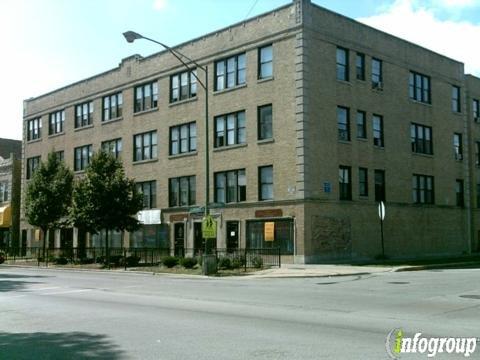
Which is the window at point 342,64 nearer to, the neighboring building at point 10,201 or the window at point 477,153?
the window at point 477,153

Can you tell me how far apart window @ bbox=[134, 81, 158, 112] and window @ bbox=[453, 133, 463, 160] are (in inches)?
871

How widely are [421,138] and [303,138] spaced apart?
494 inches

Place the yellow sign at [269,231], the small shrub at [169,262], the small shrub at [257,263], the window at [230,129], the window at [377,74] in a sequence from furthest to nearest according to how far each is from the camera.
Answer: the window at [377,74]
the window at [230,129]
the yellow sign at [269,231]
the small shrub at [169,262]
the small shrub at [257,263]

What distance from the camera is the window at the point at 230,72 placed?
3612 centimetres

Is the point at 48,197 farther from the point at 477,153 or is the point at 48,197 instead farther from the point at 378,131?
the point at 477,153

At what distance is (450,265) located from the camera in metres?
30.2

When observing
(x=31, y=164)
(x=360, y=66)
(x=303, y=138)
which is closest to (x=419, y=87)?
(x=360, y=66)

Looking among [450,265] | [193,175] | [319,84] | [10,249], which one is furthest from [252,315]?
[10,249]

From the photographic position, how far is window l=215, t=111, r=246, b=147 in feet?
117

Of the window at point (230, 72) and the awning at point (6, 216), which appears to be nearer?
the window at point (230, 72)

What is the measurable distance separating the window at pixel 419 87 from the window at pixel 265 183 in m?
12.6

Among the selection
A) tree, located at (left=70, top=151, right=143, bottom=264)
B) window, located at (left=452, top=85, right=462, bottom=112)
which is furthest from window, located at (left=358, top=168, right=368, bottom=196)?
tree, located at (left=70, top=151, right=143, bottom=264)

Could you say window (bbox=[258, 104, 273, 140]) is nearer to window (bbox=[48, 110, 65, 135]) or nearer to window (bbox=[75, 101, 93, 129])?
window (bbox=[75, 101, 93, 129])

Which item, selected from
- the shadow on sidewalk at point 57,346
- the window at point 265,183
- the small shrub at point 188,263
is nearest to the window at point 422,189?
the window at point 265,183
